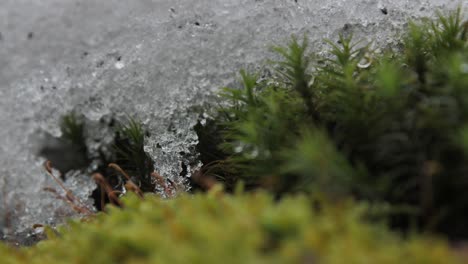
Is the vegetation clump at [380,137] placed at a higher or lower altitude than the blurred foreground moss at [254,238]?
higher

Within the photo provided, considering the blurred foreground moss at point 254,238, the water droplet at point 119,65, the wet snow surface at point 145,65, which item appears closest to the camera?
the blurred foreground moss at point 254,238

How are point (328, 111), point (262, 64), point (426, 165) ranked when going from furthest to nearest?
point (262, 64)
point (328, 111)
point (426, 165)

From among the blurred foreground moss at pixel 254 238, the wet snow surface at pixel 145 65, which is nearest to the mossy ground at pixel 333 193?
the blurred foreground moss at pixel 254 238

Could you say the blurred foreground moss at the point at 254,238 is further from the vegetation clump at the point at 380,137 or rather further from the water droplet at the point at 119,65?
the water droplet at the point at 119,65

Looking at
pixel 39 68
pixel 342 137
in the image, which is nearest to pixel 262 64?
pixel 342 137

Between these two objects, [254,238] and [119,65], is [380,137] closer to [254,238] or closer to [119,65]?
[254,238]

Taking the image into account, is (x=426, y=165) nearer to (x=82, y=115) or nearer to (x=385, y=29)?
(x=385, y=29)

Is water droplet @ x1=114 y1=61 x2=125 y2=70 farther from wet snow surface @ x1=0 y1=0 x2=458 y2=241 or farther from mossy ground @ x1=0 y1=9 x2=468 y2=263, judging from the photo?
mossy ground @ x1=0 y1=9 x2=468 y2=263
